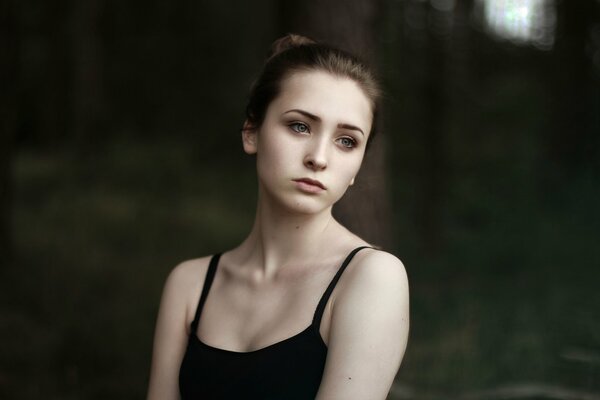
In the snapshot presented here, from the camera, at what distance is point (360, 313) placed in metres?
2.19

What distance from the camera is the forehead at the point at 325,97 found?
2.38 metres

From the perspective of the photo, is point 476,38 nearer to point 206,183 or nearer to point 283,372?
point 206,183

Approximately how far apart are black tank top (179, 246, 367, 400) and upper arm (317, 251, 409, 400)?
6cm

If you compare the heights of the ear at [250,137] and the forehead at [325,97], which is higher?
the forehead at [325,97]

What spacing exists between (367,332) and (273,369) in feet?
0.96

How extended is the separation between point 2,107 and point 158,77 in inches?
291

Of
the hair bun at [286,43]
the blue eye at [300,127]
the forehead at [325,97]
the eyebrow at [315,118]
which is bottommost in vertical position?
the blue eye at [300,127]

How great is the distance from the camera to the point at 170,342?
8.61 feet

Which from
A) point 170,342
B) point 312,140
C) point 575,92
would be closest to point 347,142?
point 312,140

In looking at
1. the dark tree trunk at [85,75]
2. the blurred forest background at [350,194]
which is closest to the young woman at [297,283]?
the blurred forest background at [350,194]

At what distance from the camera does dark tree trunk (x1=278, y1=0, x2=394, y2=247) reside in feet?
14.7

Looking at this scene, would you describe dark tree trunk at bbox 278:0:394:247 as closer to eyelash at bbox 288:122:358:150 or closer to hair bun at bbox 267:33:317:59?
hair bun at bbox 267:33:317:59

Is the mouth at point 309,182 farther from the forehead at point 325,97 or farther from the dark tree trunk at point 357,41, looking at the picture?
the dark tree trunk at point 357,41

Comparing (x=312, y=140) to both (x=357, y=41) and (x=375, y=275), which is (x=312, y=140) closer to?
(x=375, y=275)
